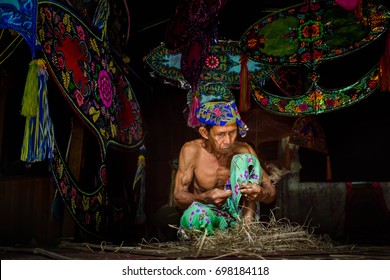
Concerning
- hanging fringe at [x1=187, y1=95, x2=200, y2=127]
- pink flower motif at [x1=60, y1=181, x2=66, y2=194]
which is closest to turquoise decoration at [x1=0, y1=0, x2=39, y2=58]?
pink flower motif at [x1=60, y1=181, x2=66, y2=194]

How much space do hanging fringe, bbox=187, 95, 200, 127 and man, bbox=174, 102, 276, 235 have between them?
0.13ft

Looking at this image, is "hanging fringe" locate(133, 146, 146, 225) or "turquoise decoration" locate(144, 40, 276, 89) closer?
"hanging fringe" locate(133, 146, 146, 225)

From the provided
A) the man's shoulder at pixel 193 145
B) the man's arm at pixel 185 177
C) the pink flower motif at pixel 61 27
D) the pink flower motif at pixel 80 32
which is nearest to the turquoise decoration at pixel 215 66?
the man's shoulder at pixel 193 145

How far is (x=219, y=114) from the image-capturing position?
390 cm

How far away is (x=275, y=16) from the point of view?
3.78 m

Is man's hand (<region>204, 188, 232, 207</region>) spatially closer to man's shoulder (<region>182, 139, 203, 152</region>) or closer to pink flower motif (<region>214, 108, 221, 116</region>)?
man's shoulder (<region>182, 139, 203, 152</region>)

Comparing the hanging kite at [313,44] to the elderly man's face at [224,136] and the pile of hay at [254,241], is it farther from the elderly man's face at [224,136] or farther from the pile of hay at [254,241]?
the pile of hay at [254,241]

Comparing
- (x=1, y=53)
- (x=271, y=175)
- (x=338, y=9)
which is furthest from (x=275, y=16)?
(x=1, y=53)

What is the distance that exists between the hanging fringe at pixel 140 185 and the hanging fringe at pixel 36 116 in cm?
153

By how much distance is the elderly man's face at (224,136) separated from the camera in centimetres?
388

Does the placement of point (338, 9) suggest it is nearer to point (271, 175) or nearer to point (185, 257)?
point (271, 175)

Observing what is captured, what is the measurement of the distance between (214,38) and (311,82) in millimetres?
908

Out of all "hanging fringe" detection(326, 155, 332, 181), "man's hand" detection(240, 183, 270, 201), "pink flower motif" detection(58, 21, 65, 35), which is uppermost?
"pink flower motif" detection(58, 21, 65, 35)

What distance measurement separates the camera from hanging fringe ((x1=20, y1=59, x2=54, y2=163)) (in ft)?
8.38
